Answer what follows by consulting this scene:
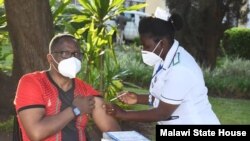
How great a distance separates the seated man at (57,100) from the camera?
3.02 meters

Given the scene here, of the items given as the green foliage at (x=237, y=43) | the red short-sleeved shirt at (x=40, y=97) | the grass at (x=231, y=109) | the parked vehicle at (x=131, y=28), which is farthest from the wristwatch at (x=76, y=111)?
the parked vehicle at (x=131, y=28)

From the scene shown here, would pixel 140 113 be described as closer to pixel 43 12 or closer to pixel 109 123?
pixel 109 123

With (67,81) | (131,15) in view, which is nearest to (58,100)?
(67,81)

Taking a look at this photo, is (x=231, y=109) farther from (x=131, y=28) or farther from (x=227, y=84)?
(x=131, y=28)

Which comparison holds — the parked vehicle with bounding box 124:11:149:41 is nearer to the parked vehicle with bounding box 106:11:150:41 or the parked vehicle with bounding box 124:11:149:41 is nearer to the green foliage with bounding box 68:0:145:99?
the parked vehicle with bounding box 106:11:150:41

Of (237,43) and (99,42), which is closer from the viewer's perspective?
(99,42)

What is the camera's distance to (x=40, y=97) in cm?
310

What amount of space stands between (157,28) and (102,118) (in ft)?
2.23

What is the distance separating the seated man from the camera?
3023mm

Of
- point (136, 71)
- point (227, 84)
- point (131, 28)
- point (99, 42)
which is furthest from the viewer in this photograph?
point (131, 28)

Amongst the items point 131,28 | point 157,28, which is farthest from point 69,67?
point 131,28

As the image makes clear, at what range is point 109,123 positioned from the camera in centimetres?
343

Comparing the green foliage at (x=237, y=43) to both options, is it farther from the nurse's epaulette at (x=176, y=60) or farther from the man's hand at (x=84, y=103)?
the man's hand at (x=84, y=103)

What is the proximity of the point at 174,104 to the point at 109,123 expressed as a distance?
479mm
